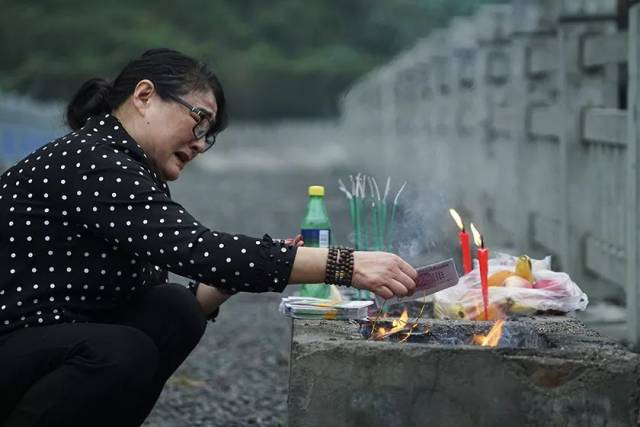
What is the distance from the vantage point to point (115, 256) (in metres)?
3.36

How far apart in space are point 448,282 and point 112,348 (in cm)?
95

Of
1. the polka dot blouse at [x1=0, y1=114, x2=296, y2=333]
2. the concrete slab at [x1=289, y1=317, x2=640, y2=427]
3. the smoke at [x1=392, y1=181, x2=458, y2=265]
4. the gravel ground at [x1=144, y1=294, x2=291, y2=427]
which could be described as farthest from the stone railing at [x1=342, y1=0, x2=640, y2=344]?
the polka dot blouse at [x1=0, y1=114, x2=296, y2=333]

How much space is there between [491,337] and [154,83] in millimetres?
1192

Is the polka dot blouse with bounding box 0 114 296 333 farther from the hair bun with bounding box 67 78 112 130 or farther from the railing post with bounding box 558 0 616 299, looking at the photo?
the railing post with bounding box 558 0 616 299

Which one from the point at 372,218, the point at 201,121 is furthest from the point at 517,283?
the point at 201,121

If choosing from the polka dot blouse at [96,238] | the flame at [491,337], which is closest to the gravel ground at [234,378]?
the flame at [491,337]

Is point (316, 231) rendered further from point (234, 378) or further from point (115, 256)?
point (234, 378)

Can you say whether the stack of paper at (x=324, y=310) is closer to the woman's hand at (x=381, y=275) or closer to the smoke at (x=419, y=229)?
the woman's hand at (x=381, y=275)

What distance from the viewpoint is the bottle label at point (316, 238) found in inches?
A: 167

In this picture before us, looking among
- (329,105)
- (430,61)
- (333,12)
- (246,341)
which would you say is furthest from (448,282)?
(333,12)

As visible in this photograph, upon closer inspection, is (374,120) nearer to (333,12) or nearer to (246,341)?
(246,341)

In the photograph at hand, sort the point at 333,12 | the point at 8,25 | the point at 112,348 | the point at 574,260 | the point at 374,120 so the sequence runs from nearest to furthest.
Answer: the point at 112,348
the point at 574,260
the point at 374,120
the point at 8,25
the point at 333,12

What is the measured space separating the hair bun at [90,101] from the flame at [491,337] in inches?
49.6

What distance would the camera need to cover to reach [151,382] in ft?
11.4
